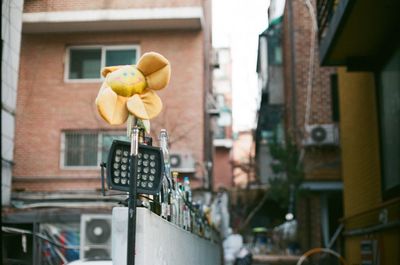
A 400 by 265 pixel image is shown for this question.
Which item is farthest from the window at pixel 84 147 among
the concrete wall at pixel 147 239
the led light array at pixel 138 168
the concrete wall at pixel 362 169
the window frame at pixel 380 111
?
the led light array at pixel 138 168

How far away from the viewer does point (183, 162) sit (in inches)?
567

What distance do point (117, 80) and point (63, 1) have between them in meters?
2.02

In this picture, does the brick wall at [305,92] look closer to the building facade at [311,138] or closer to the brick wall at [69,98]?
the building facade at [311,138]

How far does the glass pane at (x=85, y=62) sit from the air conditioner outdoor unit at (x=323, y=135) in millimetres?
5963

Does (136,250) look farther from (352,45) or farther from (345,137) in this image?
(345,137)

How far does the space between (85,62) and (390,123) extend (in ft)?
28.6

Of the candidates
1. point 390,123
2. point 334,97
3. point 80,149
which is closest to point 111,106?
point 390,123

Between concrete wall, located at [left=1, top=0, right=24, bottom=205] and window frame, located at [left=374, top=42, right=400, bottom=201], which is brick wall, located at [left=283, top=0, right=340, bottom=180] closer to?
window frame, located at [left=374, top=42, right=400, bottom=201]

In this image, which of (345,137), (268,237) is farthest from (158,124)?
(268,237)

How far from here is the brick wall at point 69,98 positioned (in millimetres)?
14477

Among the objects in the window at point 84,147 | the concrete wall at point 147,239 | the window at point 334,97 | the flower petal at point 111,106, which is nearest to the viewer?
the concrete wall at point 147,239

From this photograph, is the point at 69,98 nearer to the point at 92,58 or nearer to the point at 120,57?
the point at 92,58

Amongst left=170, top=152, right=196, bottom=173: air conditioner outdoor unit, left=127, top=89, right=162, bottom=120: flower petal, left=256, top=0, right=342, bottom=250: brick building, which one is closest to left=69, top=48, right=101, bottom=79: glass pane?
left=170, top=152, right=196, bottom=173: air conditioner outdoor unit

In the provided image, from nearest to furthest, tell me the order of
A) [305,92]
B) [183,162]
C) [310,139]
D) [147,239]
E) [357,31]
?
[147,239] < [357,31] < [183,162] < [310,139] < [305,92]
